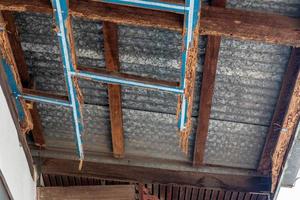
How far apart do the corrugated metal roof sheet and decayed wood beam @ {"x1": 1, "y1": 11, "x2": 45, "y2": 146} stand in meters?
0.06

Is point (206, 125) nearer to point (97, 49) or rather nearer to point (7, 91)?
point (97, 49)

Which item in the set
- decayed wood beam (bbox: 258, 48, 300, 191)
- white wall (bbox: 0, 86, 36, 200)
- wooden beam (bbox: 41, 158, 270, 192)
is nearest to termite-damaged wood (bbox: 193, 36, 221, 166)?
wooden beam (bbox: 41, 158, 270, 192)

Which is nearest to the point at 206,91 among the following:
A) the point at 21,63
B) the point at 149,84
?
the point at 149,84

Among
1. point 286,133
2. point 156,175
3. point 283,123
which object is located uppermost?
point 283,123

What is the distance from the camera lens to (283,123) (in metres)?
4.88

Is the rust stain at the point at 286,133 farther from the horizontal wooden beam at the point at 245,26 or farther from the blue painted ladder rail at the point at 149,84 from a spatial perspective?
the blue painted ladder rail at the point at 149,84

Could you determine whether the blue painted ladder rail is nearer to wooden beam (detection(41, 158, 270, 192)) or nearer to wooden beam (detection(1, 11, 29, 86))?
wooden beam (detection(1, 11, 29, 86))

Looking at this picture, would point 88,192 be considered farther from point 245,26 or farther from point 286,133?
point 245,26

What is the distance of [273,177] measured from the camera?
539cm

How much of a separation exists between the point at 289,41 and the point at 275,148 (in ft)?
4.92

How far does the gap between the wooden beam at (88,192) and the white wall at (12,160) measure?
357 millimetres

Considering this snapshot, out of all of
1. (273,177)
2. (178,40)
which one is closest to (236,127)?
(273,177)

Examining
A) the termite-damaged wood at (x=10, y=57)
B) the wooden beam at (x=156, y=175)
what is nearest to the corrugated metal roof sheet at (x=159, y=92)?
the wooden beam at (x=156, y=175)

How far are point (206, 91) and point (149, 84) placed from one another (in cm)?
73
